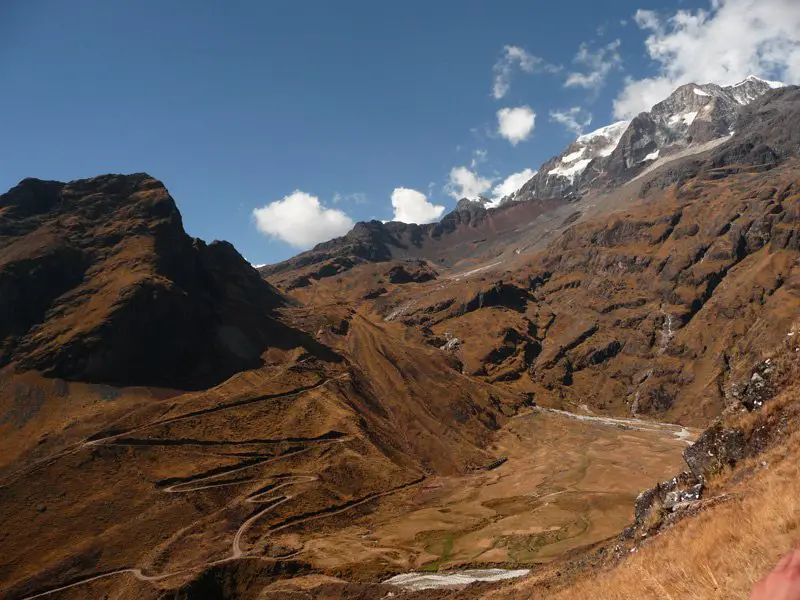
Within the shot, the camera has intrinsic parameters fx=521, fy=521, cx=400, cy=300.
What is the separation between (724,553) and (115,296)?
150 meters

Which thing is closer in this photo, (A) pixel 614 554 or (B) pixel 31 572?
(A) pixel 614 554

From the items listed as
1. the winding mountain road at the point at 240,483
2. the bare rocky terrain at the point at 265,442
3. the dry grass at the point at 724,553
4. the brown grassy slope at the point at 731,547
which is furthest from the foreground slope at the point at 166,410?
the dry grass at the point at 724,553

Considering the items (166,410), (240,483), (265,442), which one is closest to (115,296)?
(166,410)

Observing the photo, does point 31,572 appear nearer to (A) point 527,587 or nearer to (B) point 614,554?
(A) point 527,587

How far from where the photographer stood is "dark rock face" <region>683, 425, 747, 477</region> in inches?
896

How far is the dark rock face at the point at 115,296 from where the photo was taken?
413ft

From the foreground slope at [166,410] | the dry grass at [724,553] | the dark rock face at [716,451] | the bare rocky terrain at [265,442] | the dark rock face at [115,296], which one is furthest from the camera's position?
the dark rock face at [115,296]

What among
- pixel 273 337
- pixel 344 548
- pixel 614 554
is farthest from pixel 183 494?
pixel 614 554

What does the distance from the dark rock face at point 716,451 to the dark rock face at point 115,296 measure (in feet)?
→ 423

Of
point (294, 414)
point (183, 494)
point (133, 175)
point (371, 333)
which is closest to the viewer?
point (183, 494)

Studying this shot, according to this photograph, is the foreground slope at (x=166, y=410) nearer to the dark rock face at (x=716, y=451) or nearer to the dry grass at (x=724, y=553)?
the dark rock face at (x=716, y=451)

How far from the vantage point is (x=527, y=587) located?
30891mm

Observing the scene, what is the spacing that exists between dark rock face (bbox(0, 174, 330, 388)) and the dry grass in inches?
5252

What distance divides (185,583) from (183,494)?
28.6 meters
